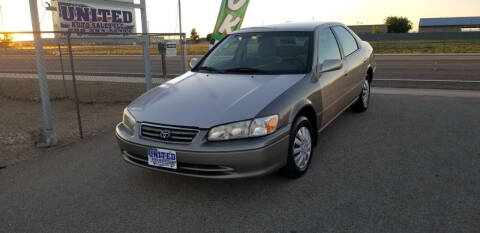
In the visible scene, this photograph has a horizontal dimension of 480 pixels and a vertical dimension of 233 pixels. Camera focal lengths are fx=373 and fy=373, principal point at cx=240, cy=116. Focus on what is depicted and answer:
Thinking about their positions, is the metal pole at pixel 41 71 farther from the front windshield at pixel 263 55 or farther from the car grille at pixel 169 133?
the car grille at pixel 169 133

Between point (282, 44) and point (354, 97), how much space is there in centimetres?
175

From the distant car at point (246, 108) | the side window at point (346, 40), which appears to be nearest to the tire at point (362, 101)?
the side window at point (346, 40)

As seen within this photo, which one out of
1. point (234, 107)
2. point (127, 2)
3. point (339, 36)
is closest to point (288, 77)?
point (234, 107)

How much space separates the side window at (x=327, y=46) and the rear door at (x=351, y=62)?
22cm

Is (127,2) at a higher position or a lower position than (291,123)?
higher

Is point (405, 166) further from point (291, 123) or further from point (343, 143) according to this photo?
point (291, 123)

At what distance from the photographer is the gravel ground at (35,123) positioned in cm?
498

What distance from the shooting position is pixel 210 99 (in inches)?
138

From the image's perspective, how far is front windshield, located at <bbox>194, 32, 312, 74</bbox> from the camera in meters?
4.18

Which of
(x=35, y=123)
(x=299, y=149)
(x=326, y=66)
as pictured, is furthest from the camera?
(x=35, y=123)

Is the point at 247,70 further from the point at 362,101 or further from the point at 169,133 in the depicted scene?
the point at 362,101

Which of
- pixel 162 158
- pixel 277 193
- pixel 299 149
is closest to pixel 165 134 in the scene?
pixel 162 158

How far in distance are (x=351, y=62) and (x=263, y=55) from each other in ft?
5.00

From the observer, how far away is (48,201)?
3.44 metres
